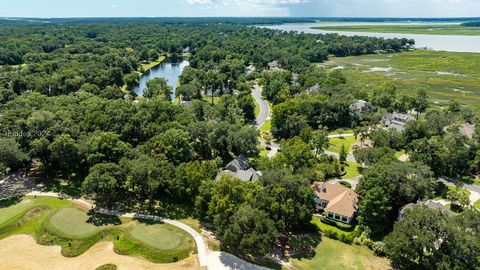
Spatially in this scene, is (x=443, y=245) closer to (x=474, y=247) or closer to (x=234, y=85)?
(x=474, y=247)

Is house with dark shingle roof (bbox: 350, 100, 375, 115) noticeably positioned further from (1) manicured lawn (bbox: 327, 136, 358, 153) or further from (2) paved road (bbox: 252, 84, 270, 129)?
(2) paved road (bbox: 252, 84, 270, 129)

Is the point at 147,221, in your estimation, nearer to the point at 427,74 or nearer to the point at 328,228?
the point at 328,228

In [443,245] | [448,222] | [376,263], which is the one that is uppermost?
[448,222]

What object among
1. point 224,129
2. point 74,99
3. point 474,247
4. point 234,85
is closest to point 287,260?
point 474,247

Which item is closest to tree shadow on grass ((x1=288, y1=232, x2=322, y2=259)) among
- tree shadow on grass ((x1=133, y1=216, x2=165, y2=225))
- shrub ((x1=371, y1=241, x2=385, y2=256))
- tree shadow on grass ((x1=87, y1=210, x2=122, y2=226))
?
shrub ((x1=371, y1=241, x2=385, y2=256))

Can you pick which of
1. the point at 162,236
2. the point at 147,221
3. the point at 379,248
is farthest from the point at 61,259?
the point at 379,248

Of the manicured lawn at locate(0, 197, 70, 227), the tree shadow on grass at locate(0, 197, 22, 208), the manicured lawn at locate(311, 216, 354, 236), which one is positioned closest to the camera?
the manicured lawn at locate(311, 216, 354, 236)

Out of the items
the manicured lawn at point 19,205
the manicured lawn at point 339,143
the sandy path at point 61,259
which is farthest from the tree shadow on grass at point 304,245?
the manicured lawn at point 19,205
